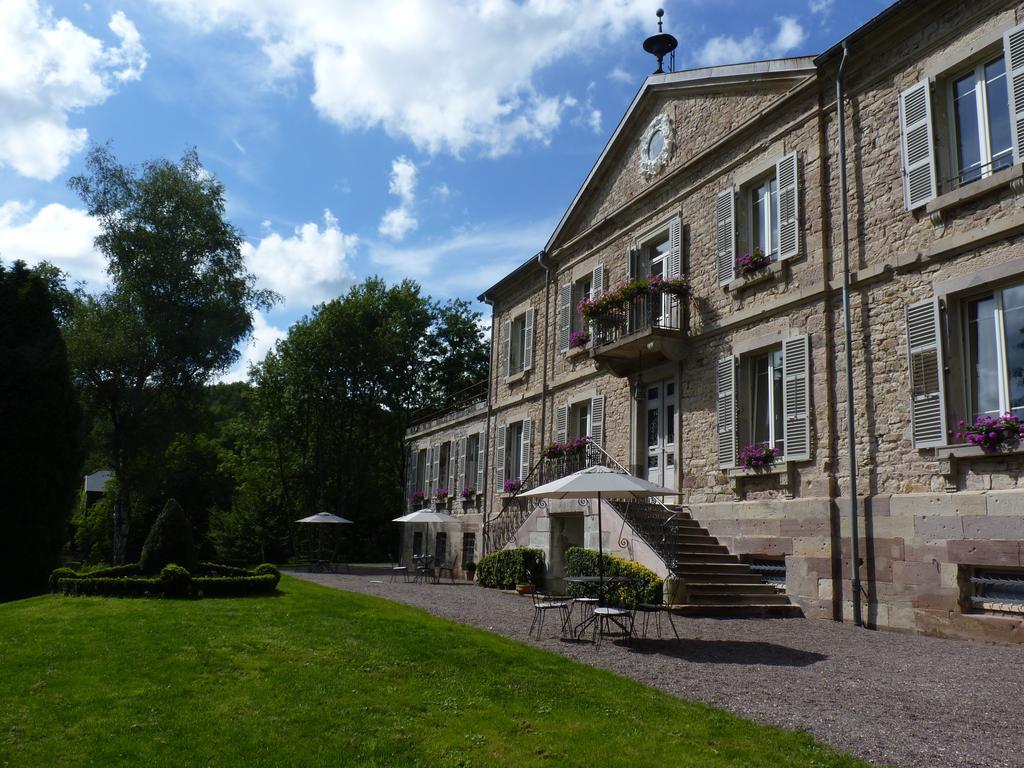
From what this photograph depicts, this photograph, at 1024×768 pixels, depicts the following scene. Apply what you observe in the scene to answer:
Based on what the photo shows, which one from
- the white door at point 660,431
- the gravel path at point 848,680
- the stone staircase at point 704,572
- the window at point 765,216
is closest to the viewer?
the gravel path at point 848,680

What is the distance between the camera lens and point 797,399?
11.6 metres

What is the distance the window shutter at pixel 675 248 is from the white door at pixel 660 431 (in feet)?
6.84

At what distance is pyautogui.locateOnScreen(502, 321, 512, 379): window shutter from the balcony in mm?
5773

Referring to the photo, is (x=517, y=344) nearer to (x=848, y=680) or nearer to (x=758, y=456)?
(x=758, y=456)

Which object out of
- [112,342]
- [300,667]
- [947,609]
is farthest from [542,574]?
[112,342]

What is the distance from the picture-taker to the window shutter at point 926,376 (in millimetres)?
9469

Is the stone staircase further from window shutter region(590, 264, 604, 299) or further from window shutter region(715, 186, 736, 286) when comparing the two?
window shutter region(590, 264, 604, 299)

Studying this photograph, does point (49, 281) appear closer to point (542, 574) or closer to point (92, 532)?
point (92, 532)

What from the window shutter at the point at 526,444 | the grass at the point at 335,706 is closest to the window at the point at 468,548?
the window shutter at the point at 526,444

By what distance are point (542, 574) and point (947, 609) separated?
765 centimetres

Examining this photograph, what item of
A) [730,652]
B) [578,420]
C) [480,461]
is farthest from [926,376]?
[480,461]

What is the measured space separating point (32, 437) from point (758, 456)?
46.5 feet

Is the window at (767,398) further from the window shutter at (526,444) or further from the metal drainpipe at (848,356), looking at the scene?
the window shutter at (526,444)

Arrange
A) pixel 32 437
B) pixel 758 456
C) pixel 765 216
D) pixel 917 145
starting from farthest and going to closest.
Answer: pixel 32 437 → pixel 765 216 → pixel 758 456 → pixel 917 145
